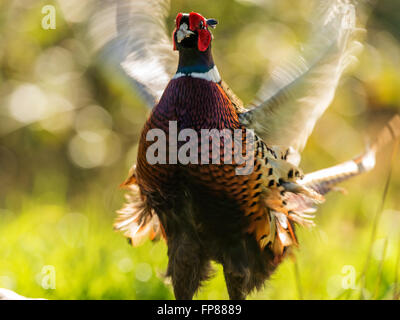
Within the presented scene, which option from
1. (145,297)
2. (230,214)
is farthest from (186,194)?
(145,297)

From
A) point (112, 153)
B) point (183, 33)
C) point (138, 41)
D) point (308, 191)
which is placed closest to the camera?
point (183, 33)

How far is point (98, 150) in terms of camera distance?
4.25 metres

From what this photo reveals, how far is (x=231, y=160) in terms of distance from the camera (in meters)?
1.83

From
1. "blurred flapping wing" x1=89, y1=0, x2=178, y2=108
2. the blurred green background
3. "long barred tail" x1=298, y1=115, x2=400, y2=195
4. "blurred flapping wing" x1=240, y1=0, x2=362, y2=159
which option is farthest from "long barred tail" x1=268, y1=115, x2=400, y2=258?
"blurred flapping wing" x1=89, y1=0, x2=178, y2=108

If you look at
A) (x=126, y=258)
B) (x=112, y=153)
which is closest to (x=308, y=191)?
(x=126, y=258)

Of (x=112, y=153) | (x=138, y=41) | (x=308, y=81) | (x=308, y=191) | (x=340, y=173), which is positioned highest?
(x=112, y=153)

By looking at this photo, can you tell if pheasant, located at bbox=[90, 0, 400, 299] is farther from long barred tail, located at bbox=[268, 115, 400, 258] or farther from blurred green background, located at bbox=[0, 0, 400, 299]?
blurred green background, located at bbox=[0, 0, 400, 299]

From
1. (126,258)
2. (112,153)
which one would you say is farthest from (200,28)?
(112,153)

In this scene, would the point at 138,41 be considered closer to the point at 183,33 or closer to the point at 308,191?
the point at 183,33

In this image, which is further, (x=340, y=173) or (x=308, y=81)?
(x=340, y=173)

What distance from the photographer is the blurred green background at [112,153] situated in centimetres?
267

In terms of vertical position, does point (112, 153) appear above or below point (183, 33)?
above

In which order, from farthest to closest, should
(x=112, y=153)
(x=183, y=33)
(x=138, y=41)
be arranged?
1. (x=112, y=153)
2. (x=138, y=41)
3. (x=183, y=33)

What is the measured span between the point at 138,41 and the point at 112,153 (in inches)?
79.6
